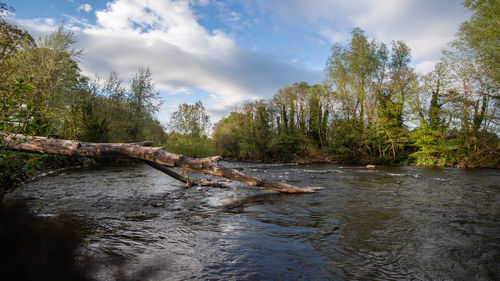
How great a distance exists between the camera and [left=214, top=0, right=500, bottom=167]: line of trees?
1705 centimetres

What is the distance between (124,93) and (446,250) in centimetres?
2757

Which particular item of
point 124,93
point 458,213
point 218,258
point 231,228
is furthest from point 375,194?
point 124,93

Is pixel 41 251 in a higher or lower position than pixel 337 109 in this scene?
lower

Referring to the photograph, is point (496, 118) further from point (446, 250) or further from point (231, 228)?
point (231, 228)

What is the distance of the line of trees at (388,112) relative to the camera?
17.0 m

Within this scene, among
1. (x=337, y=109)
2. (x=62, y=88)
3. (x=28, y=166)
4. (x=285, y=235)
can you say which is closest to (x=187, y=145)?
(x=62, y=88)

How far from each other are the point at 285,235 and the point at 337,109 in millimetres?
28697

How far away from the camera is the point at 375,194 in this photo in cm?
816

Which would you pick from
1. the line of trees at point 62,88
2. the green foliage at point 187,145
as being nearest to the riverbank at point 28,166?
the line of trees at point 62,88

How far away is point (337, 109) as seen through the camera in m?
30.4

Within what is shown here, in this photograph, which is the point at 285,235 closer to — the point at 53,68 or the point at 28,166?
the point at 28,166

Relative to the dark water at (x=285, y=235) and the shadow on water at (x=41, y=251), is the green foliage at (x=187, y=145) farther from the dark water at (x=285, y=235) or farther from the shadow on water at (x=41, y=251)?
the shadow on water at (x=41, y=251)

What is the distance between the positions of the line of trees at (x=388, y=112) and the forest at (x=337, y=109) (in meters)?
0.09

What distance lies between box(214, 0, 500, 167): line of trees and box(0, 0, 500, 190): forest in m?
0.09
